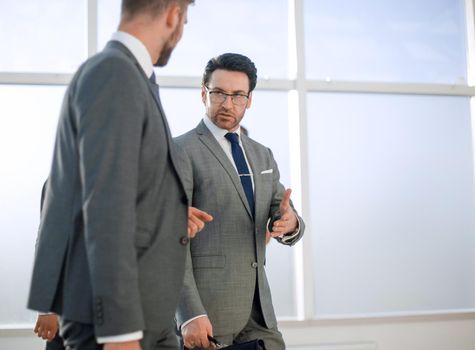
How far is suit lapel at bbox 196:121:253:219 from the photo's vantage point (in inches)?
76.5

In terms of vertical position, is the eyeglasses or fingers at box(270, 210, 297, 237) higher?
the eyeglasses

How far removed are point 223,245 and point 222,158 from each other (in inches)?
12.7

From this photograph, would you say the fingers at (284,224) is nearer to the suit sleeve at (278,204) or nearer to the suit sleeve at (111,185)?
the suit sleeve at (278,204)

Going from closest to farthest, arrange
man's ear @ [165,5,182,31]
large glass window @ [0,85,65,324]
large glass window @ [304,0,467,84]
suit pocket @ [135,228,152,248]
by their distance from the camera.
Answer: suit pocket @ [135,228,152,248]
man's ear @ [165,5,182,31]
large glass window @ [0,85,65,324]
large glass window @ [304,0,467,84]

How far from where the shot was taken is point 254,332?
6.30 ft

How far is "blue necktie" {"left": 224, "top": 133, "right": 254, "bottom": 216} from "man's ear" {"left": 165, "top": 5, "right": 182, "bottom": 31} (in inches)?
33.2

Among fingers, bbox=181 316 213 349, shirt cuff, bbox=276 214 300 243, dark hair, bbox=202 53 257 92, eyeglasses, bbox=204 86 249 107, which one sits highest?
dark hair, bbox=202 53 257 92

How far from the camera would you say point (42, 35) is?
345 centimetres

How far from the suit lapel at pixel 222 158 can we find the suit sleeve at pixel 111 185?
0.88 metres

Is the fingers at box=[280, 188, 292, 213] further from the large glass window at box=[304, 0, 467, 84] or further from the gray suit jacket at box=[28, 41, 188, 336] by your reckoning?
the large glass window at box=[304, 0, 467, 84]

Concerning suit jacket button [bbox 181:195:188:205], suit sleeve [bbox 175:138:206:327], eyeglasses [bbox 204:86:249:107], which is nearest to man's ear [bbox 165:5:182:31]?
suit jacket button [bbox 181:195:188:205]

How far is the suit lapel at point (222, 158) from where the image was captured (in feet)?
6.38

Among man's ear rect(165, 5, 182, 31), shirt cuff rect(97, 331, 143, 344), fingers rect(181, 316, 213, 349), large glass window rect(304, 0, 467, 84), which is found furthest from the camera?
A: large glass window rect(304, 0, 467, 84)

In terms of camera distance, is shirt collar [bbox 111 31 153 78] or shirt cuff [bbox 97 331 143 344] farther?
shirt collar [bbox 111 31 153 78]
